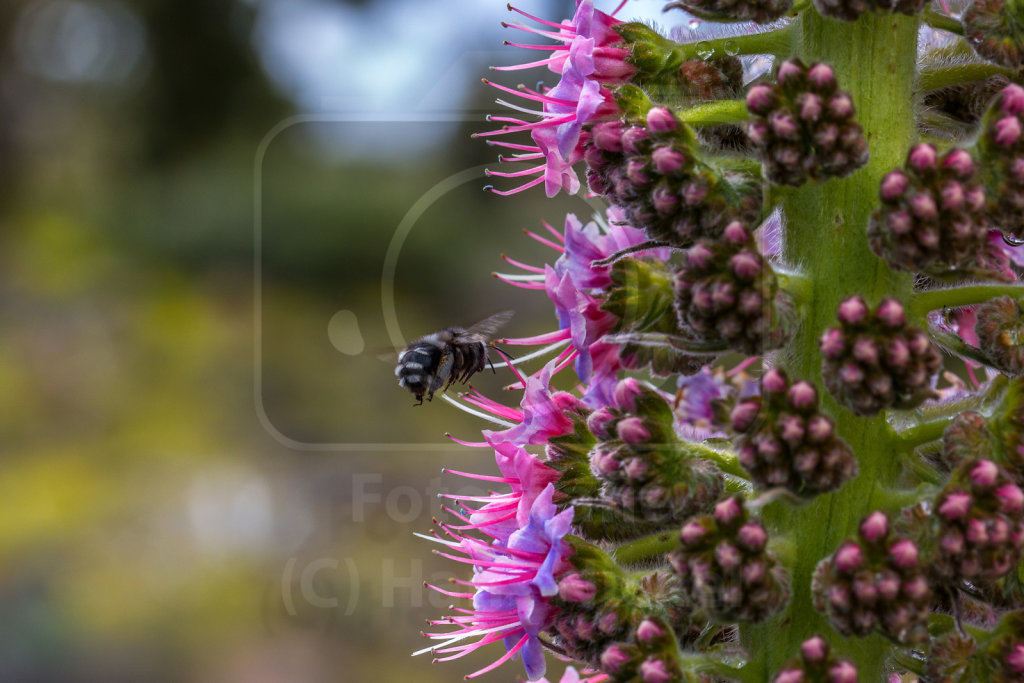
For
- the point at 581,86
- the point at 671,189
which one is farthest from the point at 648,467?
the point at 581,86

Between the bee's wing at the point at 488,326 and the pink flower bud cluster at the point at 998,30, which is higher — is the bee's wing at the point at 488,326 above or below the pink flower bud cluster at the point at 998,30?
below

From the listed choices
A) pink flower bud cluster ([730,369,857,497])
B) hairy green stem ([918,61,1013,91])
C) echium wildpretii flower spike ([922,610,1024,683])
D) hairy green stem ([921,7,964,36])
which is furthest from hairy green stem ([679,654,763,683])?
hairy green stem ([921,7,964,36])

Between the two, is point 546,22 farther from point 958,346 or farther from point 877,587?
point 877,587

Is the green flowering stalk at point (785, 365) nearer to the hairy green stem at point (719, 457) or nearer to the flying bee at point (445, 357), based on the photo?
the hairy green stem at point (719, 457)

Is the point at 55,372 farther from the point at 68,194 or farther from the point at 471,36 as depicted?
the point at 471,36

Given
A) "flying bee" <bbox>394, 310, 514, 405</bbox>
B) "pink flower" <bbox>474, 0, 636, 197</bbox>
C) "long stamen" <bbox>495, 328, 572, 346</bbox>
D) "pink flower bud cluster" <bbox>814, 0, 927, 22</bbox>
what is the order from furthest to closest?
"flying bee" <bbox>394, 310, 514, 405</bbox>, "long stamen" <bbox>495, 328, 572, 346</bbox>, "pink flower" <bbox>474, 0, 636, 197</bbox>, "pink flower bud cluster" <bbox>814, 0, 927, 22</bbox>

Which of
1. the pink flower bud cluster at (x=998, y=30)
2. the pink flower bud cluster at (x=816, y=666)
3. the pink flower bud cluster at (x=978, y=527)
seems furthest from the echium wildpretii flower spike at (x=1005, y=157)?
the pink flower bud cluster at (x=816, y=666)

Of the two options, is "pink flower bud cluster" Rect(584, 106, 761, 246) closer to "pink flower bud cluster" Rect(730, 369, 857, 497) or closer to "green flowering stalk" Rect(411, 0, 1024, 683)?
"green flowering stalk" Rect(411, 0, 1024, 683)
